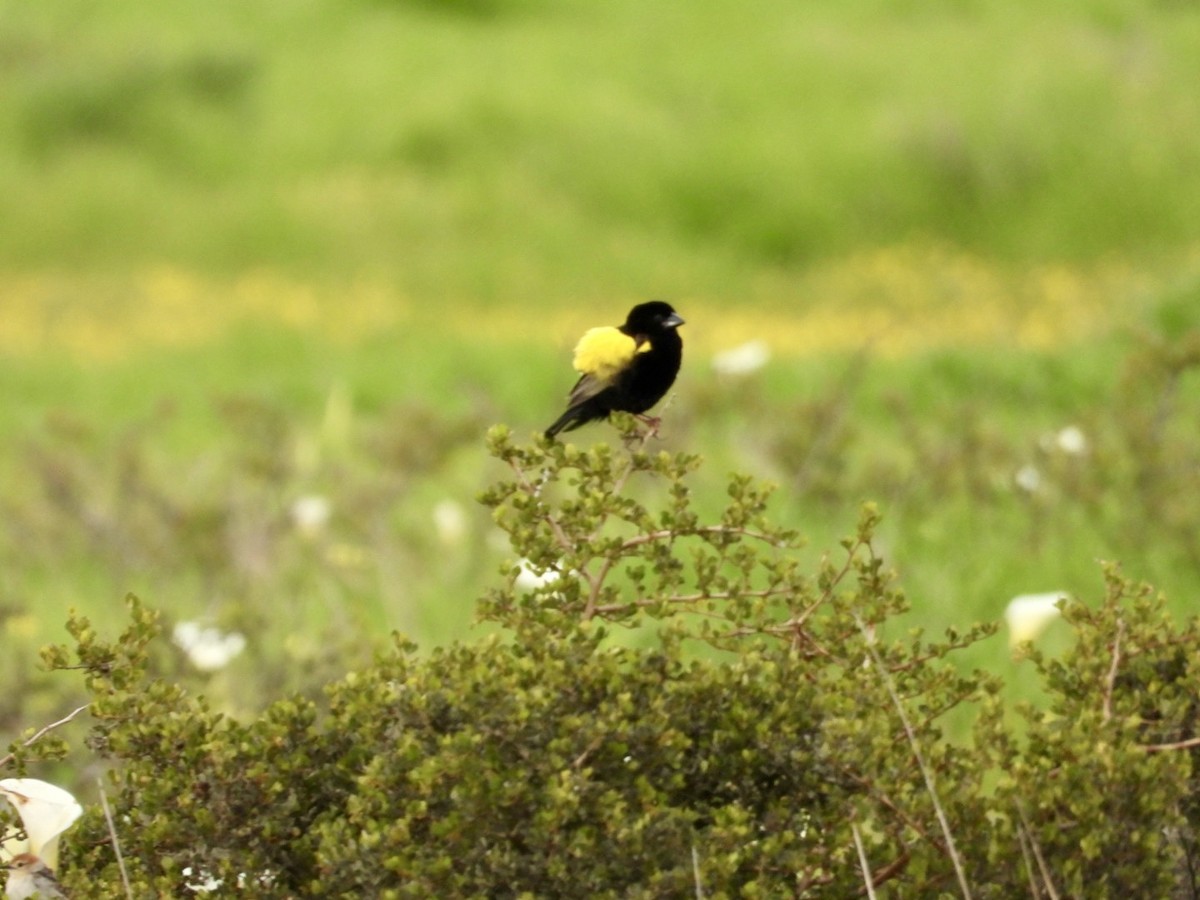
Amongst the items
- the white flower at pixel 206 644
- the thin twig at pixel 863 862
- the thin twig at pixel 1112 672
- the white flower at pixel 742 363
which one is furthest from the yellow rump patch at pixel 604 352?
the white flower at pixel 742 363

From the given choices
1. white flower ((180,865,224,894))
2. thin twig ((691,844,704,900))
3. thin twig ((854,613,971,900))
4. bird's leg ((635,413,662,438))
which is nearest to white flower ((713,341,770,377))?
bird's leg ((635,413,662,438))

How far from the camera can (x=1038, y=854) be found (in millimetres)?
2299

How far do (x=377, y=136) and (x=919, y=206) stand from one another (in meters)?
6.21

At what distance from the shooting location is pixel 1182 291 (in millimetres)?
10773

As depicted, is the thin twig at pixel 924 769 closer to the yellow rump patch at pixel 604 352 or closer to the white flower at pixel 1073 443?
the yellow rump patch at pixel 604 352

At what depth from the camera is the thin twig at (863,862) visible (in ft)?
7.61

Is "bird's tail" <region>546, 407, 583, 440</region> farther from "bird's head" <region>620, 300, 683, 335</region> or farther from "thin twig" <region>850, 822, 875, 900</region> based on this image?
"thin twig" <region>850, 822, 875, 900</region>

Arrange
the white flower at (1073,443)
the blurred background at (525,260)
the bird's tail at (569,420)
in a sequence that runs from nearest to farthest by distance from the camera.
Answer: the bird's tail at (569,420), the white flower at (1073,443), the blurred background at (525,260)

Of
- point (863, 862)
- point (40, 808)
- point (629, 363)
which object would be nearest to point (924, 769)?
point (863, 862)

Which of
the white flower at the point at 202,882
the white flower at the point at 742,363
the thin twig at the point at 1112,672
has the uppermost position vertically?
the white flower at the point at 742,363

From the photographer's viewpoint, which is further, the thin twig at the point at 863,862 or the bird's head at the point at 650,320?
the bird's head at the point at 650,320

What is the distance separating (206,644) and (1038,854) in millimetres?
2984

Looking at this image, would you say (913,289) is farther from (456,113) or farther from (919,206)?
(456,113)

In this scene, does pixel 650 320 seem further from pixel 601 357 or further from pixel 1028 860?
pixel 1028 860
